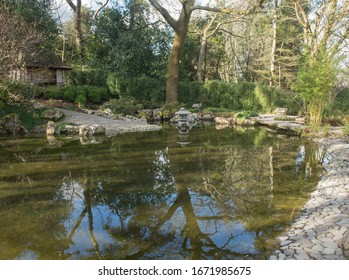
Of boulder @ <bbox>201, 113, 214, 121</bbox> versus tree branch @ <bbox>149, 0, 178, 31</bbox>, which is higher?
tree branch @ <bbox>149, 0, 178, 31</bbox>

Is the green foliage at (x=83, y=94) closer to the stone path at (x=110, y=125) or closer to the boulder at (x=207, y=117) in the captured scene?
the stone path at (x=110, y=125)

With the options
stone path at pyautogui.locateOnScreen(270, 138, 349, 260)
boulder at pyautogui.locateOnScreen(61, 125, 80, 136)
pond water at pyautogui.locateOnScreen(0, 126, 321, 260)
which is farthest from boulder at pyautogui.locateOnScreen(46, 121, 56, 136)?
stone path at pyautogui.locateOnScreen(270, 138, 349, 260)

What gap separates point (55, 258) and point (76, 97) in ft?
54.0

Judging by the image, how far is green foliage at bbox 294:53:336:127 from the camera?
11109 millimetres

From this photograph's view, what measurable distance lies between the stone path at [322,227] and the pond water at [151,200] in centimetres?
16

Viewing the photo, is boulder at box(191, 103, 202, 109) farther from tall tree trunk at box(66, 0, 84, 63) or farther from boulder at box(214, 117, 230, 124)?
tall tree trunk at box(66, 0, 84, 63)

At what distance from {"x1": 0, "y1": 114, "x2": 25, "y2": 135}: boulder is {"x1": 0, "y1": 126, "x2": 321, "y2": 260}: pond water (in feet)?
12.2

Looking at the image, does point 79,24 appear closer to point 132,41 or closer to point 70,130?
point 132,41

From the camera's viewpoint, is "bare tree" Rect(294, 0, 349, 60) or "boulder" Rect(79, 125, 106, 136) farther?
"bare tree" Rect(294, 0, 349, 60)

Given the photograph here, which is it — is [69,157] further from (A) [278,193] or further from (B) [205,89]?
(B) [205,89]

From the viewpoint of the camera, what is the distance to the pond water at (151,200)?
11.8 ft

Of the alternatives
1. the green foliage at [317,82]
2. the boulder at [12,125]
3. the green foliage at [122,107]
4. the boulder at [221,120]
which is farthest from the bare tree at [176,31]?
the boulder at [12,125]

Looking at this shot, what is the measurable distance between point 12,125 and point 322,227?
12.3 meters

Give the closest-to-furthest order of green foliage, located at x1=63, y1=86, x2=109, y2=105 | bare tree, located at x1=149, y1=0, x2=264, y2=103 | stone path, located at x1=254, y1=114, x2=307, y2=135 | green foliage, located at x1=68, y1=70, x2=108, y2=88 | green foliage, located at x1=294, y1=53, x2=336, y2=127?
green foliage, located at x1=294, y1=53, x2=336, y2=127
stone path, located at x1=254, y1=114, x2=307, y2=135
bare tree, located at x1=149, y1=0, x2=264, y2=103
green foliage, located at x1=63, y1=86, x2=109, y2=105
green foliage, located at x1=68, y1=70, x2=108, y2=88
